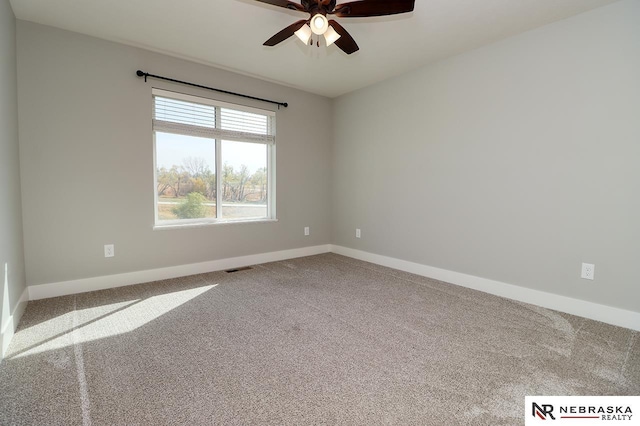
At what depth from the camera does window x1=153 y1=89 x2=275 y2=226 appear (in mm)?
3389

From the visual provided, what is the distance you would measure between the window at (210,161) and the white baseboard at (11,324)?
125 centimetres

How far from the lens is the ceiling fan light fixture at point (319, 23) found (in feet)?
6.66

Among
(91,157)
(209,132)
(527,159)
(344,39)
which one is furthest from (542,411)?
(91,157)

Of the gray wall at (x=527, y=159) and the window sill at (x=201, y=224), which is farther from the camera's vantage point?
the window sill at (x=201, y=224)

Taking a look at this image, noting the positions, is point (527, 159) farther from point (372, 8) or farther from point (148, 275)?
point (148, 275)

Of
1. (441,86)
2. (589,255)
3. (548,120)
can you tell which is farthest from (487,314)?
(441,86)

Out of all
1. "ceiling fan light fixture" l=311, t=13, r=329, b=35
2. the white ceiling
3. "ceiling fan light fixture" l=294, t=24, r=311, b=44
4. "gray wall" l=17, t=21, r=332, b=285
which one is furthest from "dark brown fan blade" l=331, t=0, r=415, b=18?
"gray wall" l=17, t=21, r=332, b=285

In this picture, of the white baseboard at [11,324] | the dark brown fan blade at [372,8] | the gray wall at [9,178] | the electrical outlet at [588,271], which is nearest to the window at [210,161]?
the gray wall at [9,178]

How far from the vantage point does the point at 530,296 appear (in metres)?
2.78

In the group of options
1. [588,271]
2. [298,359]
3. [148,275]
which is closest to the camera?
[298,359]

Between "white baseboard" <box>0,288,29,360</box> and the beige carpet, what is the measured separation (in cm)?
5

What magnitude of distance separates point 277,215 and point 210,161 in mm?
1143

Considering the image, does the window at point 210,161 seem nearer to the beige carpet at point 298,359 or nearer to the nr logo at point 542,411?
the beige carpet at point 298,359

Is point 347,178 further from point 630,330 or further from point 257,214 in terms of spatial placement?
point 630,330
